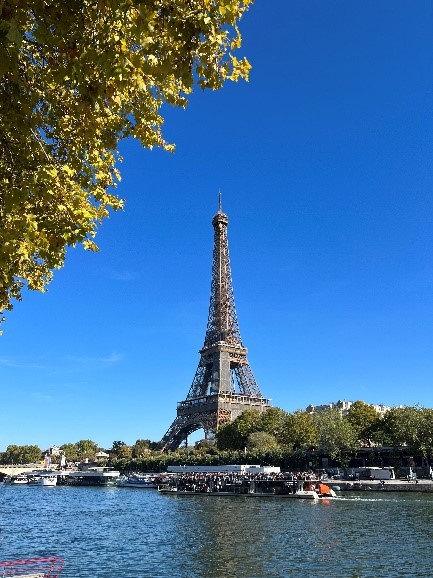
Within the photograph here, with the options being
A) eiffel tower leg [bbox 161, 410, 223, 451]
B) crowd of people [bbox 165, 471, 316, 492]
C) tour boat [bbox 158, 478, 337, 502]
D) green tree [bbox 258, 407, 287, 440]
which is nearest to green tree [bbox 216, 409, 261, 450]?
green tree [bbox 258, 407, 287, 440]

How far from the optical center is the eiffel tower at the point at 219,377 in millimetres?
121062

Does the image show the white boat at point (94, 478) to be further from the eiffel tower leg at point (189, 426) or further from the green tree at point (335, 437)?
the green tree at point (335, 437)

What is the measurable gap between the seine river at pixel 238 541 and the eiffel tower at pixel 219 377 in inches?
2740

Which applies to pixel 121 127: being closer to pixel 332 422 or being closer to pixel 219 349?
pixel 332 422

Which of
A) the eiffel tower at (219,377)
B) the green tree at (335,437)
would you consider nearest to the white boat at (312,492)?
the green tree at (335,437)

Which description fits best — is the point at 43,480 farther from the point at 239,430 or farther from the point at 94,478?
the point at 239,430

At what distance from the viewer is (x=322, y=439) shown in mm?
86688

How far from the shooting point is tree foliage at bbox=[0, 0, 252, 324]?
5.96 m

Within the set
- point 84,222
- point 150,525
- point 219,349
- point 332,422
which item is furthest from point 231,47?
point 219,349

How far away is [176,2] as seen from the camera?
6.41m

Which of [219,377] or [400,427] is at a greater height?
[219,377]

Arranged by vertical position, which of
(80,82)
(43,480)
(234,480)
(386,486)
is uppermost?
(80,82)

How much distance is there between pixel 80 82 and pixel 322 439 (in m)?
86.6

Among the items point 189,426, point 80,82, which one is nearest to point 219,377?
point 189,426
